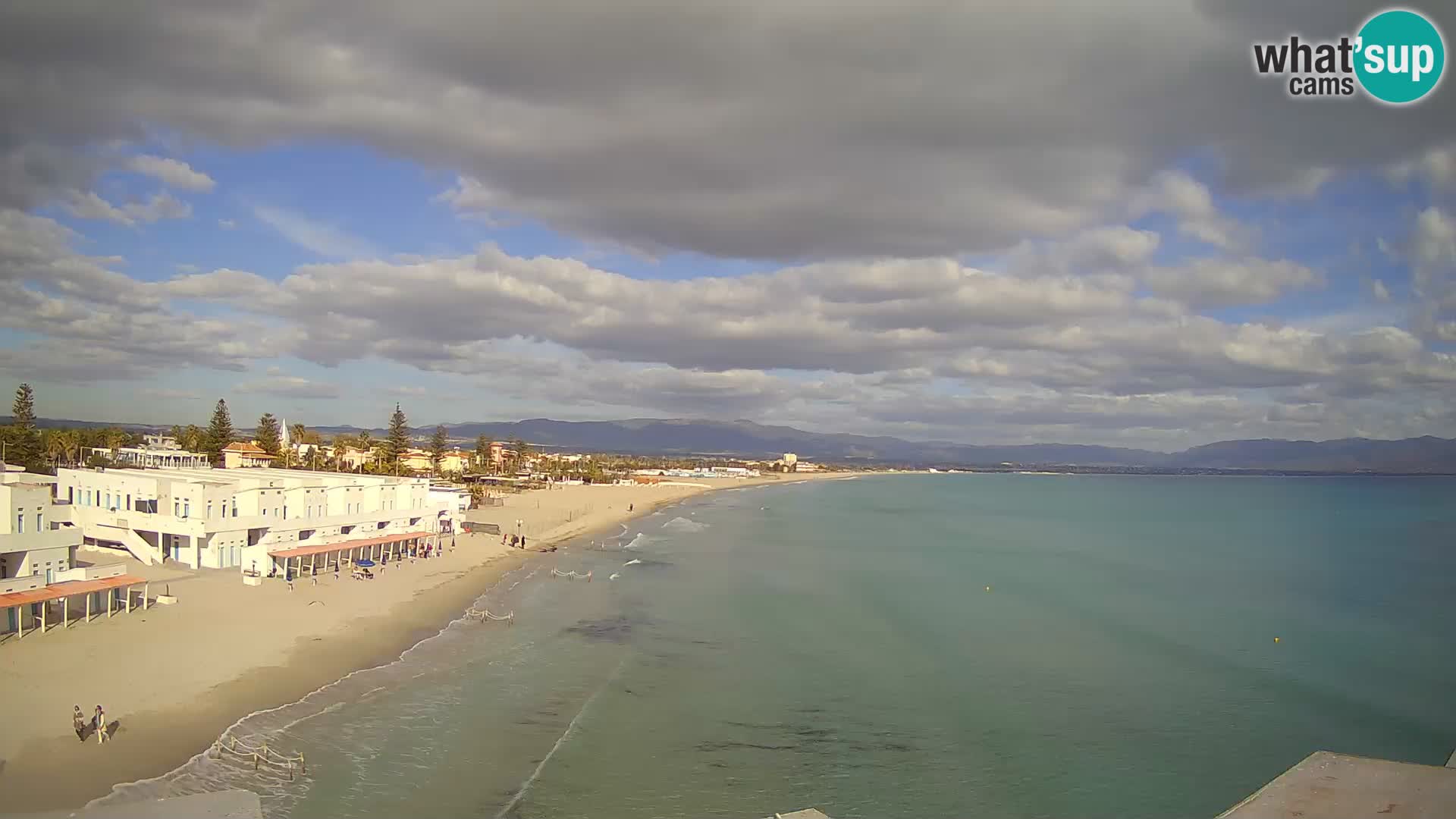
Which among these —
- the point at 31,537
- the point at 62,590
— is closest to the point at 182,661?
the point at 62,590

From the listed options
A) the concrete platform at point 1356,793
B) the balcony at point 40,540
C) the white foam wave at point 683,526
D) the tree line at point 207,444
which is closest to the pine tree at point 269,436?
the tree line at point 207,444

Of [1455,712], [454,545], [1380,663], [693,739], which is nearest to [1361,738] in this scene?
[1455,712]

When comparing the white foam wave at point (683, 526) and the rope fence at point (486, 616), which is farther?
the white foam wave at point (683, 526)

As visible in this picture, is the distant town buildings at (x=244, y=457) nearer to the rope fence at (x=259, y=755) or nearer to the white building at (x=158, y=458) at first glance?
the white building at (x=158, y=458)

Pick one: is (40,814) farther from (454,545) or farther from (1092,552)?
(1092,552)

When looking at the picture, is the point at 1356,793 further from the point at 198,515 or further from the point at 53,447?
the point at 53,447

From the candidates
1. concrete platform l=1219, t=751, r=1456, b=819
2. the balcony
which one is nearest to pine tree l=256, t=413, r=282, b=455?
the balcony
